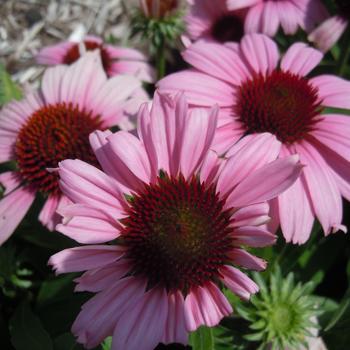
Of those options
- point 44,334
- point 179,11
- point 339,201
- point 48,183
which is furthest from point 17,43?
point 339,201

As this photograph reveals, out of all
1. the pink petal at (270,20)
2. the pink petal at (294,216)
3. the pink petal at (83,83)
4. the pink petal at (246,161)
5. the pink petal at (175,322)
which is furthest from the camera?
the pink petal at (270,20)

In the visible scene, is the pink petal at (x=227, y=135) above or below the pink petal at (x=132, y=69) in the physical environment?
above

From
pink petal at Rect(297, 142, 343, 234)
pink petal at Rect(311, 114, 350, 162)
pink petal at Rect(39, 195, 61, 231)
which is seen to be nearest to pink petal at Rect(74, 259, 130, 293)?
pink petal at Rect(39, 195, 61, 231)

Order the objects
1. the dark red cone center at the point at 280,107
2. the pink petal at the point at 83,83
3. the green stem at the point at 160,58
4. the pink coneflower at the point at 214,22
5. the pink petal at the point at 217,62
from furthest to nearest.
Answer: the pink coneflower at the point at 214,22 < the green stem at the point at 160,58 < the pink petal at the point at 83,83 < the pink petal at the point at 217,62 < the dark red cone center at the point at 280,107

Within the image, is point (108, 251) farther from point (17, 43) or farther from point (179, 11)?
point (17, 43)

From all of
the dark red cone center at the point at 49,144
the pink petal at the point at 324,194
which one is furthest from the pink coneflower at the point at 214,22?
the pink petal at the point at 324,194

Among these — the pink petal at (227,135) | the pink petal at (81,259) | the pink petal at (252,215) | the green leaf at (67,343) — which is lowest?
the green leaf at (67,343)

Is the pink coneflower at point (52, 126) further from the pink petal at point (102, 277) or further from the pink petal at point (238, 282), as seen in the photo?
the pink petal at point (238, 282)
